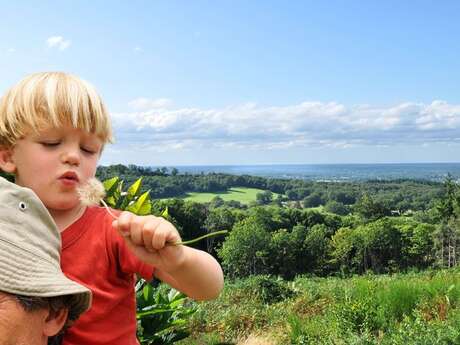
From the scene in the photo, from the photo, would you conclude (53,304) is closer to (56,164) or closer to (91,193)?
(91,193)

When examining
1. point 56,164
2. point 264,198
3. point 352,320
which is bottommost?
point 264,198

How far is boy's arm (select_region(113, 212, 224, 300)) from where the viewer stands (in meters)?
0.99

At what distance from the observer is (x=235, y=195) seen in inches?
3866

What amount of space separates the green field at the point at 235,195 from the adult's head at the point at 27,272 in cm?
8027

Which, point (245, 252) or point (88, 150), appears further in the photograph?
point (245, 252)

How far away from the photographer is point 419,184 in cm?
12838

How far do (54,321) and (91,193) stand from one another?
0.27 meters

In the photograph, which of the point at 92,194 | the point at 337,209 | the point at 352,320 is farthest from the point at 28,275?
the point at 337,209

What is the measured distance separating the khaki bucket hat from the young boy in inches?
9.3

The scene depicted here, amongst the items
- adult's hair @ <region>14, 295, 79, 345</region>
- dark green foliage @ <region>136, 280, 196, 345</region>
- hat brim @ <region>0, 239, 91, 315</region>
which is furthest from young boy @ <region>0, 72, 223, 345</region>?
dark green foliage @ <region>136, 280, 196, 345</region>

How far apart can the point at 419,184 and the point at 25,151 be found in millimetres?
135334

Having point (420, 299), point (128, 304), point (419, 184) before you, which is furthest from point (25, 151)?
point (419, 184)

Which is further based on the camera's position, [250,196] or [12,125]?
[250,196]

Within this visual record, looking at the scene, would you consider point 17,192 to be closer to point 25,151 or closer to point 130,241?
point 130,241
